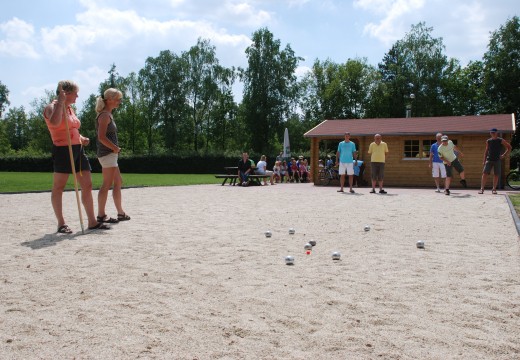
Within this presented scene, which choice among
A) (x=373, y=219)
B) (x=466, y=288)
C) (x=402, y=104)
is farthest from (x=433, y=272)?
(x=402, y=104)

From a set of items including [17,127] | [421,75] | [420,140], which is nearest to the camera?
[420,140]

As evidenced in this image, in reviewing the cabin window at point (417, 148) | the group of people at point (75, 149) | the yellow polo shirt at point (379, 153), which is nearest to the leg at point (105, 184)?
the group of people at point (75, 149)

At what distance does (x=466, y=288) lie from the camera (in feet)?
12.9

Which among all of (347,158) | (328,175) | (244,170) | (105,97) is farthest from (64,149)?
(328,175)

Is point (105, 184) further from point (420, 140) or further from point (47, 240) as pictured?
point (420, 140)

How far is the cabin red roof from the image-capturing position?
2162cm

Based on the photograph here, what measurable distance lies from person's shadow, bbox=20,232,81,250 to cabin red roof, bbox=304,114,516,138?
1831 centimetres

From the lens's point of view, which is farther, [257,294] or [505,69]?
[505,69]

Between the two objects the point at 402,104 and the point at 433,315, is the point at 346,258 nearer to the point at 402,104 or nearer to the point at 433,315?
the point at 433,315

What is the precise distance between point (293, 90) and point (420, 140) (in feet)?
116

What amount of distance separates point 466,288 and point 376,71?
6133 cm

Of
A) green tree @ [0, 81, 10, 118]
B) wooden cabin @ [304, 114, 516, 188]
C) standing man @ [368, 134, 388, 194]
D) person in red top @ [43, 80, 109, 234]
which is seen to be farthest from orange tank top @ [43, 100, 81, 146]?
green tree @ [0, 81, 10, 118]

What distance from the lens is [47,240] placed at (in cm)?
617

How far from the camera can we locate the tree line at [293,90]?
5144 cm
